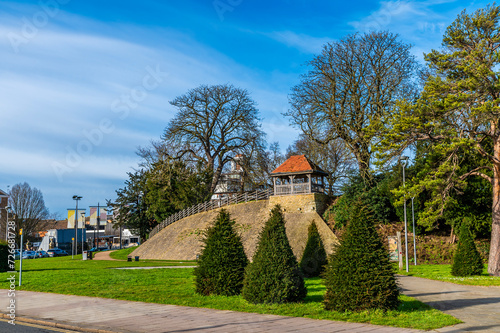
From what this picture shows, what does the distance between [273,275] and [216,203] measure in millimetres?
36166

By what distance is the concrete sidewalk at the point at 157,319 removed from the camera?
9617 millimetres

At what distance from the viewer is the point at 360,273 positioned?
36.2 feet

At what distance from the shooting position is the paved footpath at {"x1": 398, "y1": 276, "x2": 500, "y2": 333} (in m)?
9.92

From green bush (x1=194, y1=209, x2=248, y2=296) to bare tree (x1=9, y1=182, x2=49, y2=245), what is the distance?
204ft

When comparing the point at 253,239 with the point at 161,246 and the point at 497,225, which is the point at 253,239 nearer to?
the point at 161,246

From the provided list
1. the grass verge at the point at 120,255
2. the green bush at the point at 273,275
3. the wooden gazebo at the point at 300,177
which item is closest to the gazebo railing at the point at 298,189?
the wooden gazebo at the point at 300,177

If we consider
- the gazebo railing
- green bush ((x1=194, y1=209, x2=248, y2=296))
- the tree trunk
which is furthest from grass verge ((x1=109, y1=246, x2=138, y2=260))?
the tree trunk

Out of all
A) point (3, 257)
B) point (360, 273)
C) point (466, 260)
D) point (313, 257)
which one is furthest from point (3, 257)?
point (466, 260)

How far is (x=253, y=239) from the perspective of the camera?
38844 mm

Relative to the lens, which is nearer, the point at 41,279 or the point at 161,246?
the point at 41,279

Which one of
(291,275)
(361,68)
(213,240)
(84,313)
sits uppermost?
(361,68)

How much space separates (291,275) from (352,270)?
2.09m

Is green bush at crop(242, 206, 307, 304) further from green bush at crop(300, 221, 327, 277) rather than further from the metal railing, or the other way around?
the metal railing

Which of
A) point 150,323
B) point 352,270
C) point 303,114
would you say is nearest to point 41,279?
point 150,323
